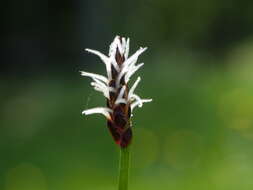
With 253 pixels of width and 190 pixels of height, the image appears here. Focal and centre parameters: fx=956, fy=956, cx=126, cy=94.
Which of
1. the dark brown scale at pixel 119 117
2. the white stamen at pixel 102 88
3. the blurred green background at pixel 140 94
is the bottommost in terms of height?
the dark brown scale at pixel 119 117

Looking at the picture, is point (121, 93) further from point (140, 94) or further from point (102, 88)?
point (140, 94)

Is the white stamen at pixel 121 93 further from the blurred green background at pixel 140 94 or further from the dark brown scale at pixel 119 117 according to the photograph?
the blurred green background at pixel 140 94

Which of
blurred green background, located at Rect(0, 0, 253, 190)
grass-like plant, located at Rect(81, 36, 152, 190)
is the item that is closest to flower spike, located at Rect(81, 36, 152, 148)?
grass-like plant, located at Rect(81, 36, 152, 190)

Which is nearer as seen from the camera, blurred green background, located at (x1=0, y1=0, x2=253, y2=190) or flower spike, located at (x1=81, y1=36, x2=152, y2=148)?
flower spike, located at (x1=81, y1=36, x2=152, y2=148)

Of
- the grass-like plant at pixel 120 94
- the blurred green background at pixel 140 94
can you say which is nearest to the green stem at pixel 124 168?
the grass-like plant at pixel 120 94

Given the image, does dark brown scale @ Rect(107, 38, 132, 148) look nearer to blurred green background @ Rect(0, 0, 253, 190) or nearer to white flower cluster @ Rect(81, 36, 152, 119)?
white flower cluster @ Rect(81, 36, 152, 119)
